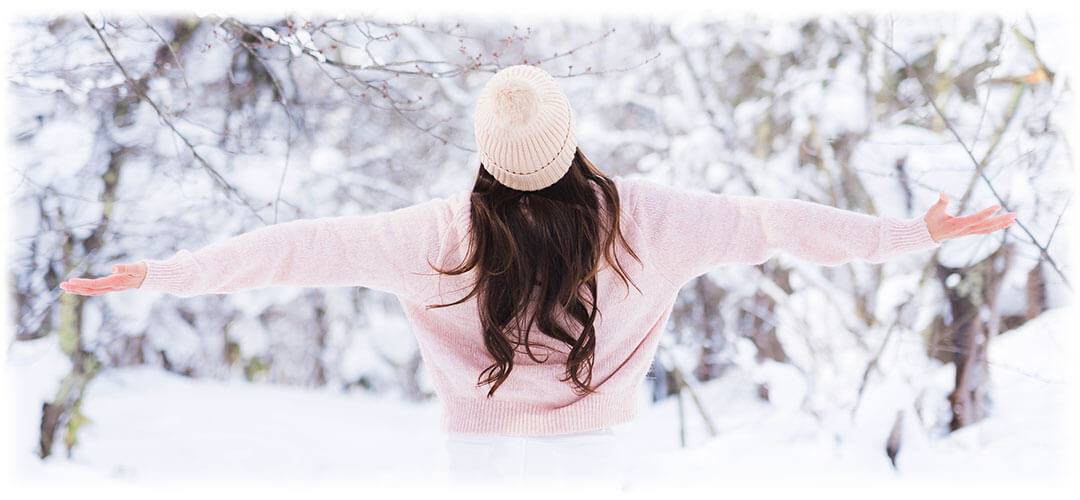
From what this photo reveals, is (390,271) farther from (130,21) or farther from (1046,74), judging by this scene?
(1046,74)

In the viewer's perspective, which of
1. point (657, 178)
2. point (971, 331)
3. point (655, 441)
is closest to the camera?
point (971, 331)

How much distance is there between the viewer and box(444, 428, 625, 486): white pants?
1231mm

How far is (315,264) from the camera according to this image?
44.7 inches

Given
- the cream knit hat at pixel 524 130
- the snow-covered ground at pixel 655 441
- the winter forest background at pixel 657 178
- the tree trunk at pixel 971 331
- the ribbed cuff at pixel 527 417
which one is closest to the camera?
the cream knit hat at pixel 524 130

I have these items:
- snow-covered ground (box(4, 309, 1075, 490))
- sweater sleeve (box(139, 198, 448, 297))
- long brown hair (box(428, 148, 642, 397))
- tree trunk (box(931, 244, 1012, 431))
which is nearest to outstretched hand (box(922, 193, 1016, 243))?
long brown hair (box(428, 148, 642, 397))

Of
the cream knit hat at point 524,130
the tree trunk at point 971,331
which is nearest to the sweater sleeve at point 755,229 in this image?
the cream knit hat at point 524,130

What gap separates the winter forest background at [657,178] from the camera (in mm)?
2000

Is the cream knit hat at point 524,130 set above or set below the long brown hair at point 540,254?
above

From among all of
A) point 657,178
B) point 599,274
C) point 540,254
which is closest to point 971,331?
point 657,178

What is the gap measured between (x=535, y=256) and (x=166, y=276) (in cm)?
54

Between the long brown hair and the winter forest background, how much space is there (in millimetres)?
676

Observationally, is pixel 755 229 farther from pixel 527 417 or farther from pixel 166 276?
pixel 166 276

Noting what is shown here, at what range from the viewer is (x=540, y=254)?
1095mm

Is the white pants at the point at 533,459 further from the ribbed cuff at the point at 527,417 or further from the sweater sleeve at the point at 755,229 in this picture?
the sweater sleeve at the point at 755,229
